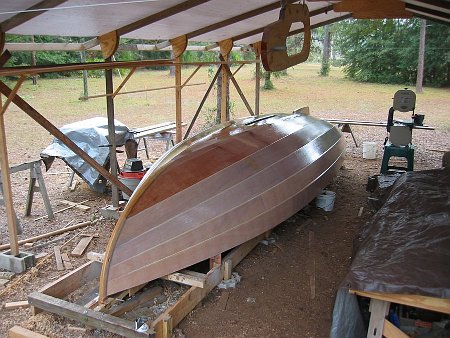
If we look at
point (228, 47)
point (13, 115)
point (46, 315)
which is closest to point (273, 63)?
point (46, 315)

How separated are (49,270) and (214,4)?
11.6 feet

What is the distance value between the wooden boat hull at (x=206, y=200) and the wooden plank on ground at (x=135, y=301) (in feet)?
0.51

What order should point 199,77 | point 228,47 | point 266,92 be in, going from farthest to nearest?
point 199,77 → point 266,92 → point 228,47

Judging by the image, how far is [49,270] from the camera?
4.31 metres

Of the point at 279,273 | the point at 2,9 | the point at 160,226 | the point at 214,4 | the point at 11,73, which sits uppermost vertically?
the point at 214,4

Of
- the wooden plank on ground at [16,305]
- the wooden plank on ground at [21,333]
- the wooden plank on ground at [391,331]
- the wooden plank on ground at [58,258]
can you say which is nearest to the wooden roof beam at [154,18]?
the wooden plank on ground at [58,258]

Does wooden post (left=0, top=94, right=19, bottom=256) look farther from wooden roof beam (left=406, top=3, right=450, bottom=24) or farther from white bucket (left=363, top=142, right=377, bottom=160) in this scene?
white bucket (left=363, top=142, right=377, bottom=160)

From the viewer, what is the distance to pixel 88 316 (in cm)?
300

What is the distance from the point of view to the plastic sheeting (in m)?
2.34

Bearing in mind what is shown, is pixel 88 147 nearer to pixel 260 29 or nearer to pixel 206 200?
pixel 206 200

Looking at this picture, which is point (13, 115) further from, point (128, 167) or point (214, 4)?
point (214, 4)

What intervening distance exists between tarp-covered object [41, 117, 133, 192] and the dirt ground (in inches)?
14.9

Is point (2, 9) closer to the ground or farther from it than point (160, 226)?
farther from it

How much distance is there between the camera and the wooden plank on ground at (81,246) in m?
4.62
